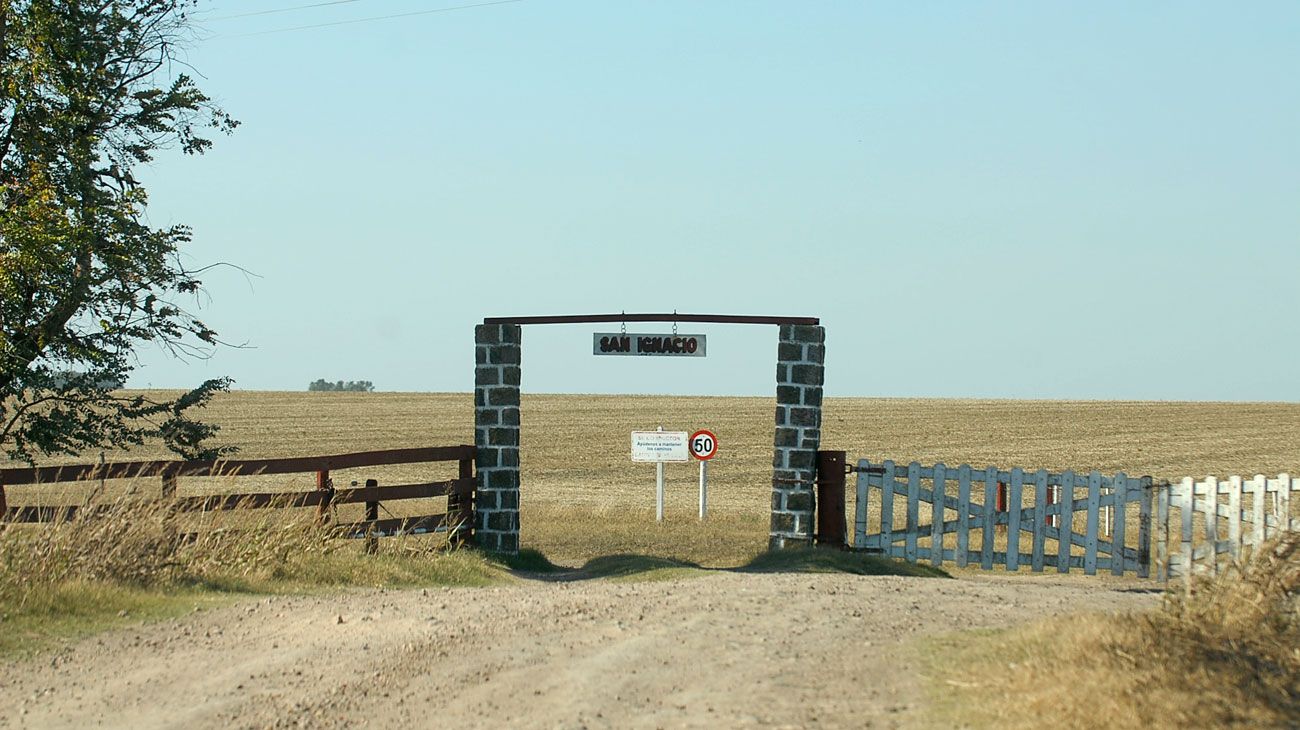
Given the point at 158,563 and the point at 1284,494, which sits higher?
the point at 1284,494

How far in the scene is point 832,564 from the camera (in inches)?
591

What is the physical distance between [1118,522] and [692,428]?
35.3 meters

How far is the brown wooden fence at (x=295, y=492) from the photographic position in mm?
13046

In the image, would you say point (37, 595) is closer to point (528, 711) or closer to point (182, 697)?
point (182, 697)

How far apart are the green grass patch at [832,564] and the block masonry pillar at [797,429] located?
1.71 feet

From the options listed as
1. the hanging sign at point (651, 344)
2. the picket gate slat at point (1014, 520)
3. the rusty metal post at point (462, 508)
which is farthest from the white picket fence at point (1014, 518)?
the rusty metal post at point (462, 508)

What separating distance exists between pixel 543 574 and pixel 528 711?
9296 mm

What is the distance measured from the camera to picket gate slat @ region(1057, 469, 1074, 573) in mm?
16703

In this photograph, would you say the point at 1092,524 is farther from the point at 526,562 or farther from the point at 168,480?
the point at 168,480

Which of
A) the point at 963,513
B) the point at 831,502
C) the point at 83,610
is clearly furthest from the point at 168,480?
the point at 963,513

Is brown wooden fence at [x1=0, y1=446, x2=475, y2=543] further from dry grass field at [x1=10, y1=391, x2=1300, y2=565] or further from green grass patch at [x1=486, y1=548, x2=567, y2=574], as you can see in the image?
green grass patch at [x1=486, y1=548, x2=567, y2=574]

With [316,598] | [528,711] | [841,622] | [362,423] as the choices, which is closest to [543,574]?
[316,598]

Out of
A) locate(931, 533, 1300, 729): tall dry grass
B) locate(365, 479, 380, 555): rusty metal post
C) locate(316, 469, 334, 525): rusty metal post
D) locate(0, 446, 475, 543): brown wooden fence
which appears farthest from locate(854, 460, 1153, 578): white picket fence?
locate(931, 533, 1300, 729): tall dry grass

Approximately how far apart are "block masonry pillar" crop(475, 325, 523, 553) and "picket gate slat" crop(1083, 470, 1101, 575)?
23.0ft
